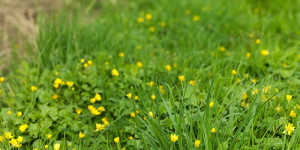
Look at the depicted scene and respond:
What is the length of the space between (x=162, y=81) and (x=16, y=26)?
1.85 metres

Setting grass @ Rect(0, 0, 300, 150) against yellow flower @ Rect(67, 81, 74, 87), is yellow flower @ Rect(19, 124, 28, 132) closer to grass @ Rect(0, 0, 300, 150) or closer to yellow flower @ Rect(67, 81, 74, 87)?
grass @ Rect(0, 0, 300, 150)

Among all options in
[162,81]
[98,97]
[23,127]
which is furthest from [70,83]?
[162,81]

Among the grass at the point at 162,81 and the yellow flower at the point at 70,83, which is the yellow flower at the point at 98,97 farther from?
the yellow flower at the point at 70,83

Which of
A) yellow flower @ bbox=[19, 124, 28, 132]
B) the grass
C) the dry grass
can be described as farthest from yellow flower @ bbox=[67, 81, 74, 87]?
the dry grass

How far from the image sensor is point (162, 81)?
2.30m

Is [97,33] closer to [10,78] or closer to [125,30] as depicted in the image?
[125,30]

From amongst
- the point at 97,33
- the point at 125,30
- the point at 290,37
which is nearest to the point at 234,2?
the point at 290,37

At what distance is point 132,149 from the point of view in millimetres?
1909

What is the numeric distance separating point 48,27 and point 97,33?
489 mm

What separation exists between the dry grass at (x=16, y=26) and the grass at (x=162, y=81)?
339 mm

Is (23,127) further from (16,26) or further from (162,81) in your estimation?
(16,26)

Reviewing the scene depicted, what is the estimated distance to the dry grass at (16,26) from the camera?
121 inches

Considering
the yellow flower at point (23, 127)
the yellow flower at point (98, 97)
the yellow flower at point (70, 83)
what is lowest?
the yellow flower at point (23, 127)

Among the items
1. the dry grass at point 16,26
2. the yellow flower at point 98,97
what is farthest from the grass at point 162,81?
the dry grass at point 16,26
